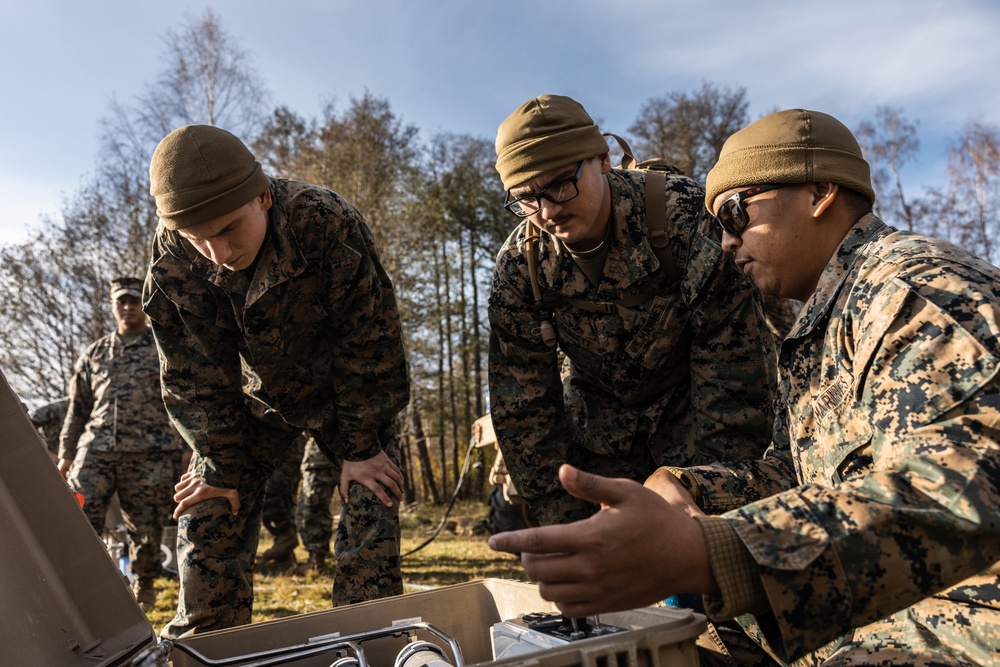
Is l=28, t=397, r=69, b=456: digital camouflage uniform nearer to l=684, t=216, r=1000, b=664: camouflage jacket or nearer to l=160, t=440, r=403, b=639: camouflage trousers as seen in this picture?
l=160, t=440, r=403, b=639: camouflage trousers

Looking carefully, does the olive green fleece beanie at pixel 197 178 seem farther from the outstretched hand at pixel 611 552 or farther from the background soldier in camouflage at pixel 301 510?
the background soldier in camouflage at pixel 301 510

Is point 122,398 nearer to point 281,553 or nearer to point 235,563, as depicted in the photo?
point 281,553

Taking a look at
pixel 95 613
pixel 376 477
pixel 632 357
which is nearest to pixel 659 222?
pixel 632 357

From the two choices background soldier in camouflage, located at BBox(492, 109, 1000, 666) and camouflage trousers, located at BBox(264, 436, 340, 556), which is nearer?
background soldier in camouflage, located at BBox(492, 109, 1000, 666)

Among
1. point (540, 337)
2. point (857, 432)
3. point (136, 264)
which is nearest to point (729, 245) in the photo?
point (857, 432)

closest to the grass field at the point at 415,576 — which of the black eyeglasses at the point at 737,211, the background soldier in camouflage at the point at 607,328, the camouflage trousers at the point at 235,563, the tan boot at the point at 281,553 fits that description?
the tan boot at the point at 281,553

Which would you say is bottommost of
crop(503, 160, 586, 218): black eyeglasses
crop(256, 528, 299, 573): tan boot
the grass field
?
the grass field

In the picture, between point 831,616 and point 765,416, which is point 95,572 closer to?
point 831,616

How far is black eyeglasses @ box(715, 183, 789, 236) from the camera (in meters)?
2.30

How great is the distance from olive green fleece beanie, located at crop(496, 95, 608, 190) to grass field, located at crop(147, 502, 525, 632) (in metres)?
3.34

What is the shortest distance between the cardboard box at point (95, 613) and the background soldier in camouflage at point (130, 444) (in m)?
5.68

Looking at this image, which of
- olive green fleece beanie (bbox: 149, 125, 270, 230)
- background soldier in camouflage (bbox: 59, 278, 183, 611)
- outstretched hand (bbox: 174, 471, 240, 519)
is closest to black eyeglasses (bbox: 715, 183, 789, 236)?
olive green fleece beanie (bbox: 149, 125, 270, 230)

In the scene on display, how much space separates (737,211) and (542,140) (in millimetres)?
1124

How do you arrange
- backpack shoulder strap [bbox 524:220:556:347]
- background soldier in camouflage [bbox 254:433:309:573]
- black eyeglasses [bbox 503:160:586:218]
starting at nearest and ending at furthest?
1. black eyeglasses [bbox 503:160:586:218]
2. backpack shoulder strap [bbox 524:220:556:347]
3. background soldier in camouflage [bbox 254:433:309:573]
